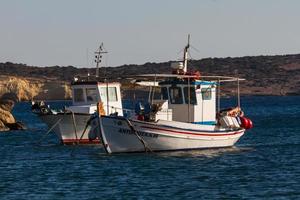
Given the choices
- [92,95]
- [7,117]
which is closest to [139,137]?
[92,95]

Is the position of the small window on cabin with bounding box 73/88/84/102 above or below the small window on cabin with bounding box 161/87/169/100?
below

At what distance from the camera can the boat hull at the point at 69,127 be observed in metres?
52.0

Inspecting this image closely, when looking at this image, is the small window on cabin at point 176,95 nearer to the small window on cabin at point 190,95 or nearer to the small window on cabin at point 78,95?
the small window on cabin at point 190,95

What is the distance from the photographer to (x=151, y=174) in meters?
36.8

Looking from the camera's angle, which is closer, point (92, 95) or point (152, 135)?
point (152, 135)

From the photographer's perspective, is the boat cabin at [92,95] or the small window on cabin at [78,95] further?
the small window on cabin at [78,95]

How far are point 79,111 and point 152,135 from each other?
33.9ft

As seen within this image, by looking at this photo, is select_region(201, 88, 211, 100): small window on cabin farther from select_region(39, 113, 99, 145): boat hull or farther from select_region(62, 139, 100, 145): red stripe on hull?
select_region(62, 139, 100, 145): red stripe on hull

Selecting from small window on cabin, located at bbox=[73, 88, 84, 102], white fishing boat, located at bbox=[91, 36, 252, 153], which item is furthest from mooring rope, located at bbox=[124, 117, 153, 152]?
small window on cabin, located at bbox=[73, 88, 84, 102]

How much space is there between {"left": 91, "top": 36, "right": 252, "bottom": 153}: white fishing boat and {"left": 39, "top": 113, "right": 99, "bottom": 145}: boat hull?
4.94 meters

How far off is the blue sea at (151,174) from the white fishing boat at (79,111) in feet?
4.71

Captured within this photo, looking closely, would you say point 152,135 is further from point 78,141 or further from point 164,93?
point 78,141

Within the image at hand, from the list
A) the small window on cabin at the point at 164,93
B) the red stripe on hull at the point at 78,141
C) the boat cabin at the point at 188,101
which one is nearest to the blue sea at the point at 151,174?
the red stripe on hull at the point at 78,141

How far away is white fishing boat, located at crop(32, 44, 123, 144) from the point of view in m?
52.1
